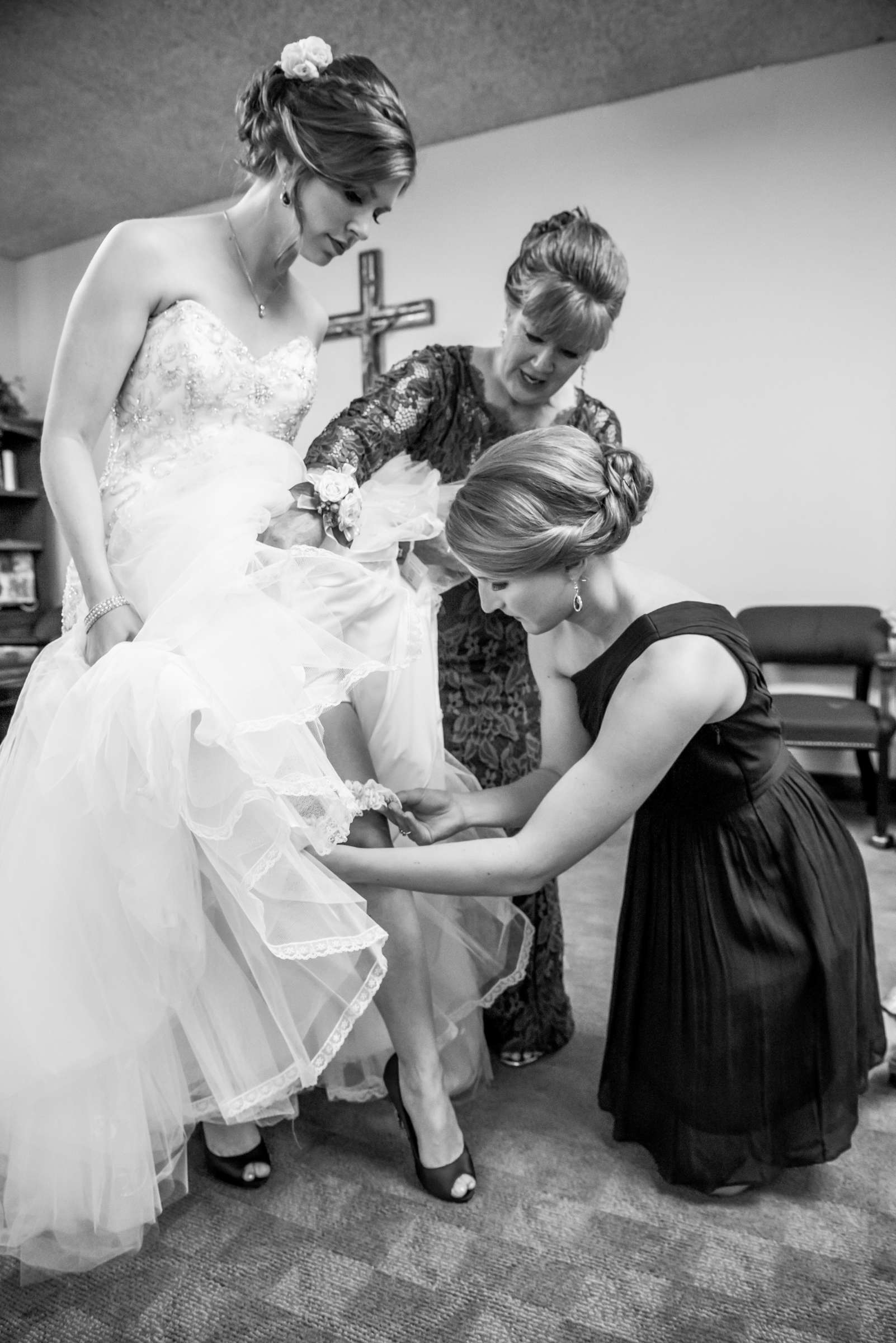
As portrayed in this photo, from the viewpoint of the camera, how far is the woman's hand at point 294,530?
1.38 meters

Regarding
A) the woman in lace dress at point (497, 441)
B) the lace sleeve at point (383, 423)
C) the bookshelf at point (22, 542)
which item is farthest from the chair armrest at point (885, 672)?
the bookshelf at point (22, 542)

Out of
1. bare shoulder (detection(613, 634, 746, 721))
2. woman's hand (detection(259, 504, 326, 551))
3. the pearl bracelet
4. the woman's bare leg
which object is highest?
woman's hand (detection(259, 504, 326, 551))

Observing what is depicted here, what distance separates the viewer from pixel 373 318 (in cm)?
497

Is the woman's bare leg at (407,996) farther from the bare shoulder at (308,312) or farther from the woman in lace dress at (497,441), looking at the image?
the bare shoulder at (308,312)

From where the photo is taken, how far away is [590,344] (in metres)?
1.67

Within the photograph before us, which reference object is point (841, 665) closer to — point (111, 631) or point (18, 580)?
point (111, 631)

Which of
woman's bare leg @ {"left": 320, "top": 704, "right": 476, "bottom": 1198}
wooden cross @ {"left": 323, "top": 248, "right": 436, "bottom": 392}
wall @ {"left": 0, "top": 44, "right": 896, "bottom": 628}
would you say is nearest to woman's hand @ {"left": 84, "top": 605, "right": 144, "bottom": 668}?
woman's bare leg @ {"left": 320, "top": 704, "right": 476, "bottom": 1198}

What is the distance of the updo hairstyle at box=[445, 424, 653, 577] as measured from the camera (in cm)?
124

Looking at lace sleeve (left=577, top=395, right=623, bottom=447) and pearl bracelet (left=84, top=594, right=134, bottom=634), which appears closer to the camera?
pearl bracelet (left=84, top=594, right=134, bottom=634)

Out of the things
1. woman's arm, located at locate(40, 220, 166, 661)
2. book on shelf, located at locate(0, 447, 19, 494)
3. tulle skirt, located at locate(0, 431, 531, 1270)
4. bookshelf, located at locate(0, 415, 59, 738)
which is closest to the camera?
tulle skirt, located at locate(0, 431, 531, 1270)

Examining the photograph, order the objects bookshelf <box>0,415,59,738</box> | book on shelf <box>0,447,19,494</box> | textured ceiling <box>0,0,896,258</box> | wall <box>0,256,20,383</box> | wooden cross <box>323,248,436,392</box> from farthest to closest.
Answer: wall <box>0,256,20,383</box>
book on shelf <box>0,447,19,494</box>
bookshelf <box>0,415,59,738</box>
wooden cross <box>323,248,436,392</box>
textured ceiling <box>0,0,896,258</box>

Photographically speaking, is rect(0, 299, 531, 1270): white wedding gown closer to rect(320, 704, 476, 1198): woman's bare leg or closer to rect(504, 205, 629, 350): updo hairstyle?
rect(320, 704, 476, 1198): woman's bare leg

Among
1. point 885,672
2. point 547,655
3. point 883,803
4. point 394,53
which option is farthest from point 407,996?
point 394,53

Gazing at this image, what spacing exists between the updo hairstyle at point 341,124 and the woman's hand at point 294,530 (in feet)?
1.67
